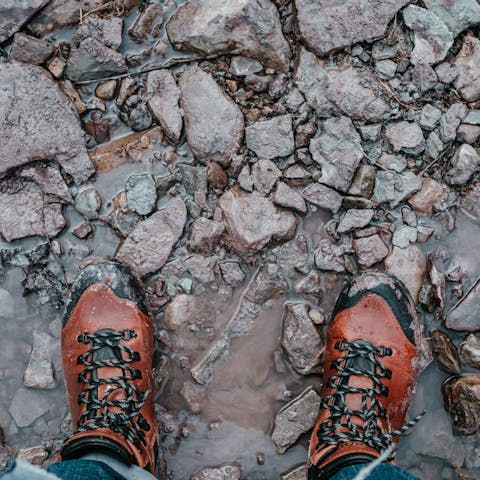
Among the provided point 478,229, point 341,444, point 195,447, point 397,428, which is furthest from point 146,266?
point 478,229

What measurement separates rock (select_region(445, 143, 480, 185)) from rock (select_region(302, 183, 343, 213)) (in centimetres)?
56

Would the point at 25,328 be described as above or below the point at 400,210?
below

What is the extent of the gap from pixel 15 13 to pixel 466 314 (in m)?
2.60

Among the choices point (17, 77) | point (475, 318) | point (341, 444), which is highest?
point (17, 77)

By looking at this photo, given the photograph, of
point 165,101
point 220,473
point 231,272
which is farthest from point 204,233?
point 220,473

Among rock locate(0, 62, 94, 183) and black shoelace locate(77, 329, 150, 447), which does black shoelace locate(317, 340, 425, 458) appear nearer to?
black shoelace locate(77, 329, 150, 447)

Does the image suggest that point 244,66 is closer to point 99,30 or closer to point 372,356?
point 99,30

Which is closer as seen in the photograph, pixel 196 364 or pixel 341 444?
pixel 341 444

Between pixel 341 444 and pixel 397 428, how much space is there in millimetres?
382

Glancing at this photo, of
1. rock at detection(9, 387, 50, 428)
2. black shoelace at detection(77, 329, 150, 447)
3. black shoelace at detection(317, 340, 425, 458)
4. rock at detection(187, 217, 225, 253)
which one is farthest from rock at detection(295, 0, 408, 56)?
rock at detection(9, 387, 50, 428)

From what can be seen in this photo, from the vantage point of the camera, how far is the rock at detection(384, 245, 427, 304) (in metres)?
2.85

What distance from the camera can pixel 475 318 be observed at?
2826 mm

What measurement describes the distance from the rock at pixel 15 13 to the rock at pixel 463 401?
269 cm

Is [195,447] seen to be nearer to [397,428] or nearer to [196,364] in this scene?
[196,364]
